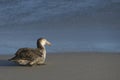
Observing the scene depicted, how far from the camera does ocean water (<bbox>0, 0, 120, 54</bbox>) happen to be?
12.7 metres

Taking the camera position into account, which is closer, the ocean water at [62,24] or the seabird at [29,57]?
the seabird at [29,57]

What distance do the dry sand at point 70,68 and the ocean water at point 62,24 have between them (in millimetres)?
728

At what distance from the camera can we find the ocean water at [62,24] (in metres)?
12.7

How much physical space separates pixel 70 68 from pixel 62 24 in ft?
17.5

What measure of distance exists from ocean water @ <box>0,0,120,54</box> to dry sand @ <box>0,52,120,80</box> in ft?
2.39

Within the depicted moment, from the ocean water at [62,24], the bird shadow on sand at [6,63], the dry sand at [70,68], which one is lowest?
the dry sand at [70,68]

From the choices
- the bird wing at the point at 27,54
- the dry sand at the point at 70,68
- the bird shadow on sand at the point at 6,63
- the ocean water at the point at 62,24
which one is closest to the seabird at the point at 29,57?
the bird wing at the point at 27,54

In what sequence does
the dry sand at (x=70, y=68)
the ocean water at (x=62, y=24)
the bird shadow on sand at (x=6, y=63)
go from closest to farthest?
the dry sand at (x=70, y=68) → the bird shadow on sand at (x=6, y=63) → the ocean water at (x=62, y=24)

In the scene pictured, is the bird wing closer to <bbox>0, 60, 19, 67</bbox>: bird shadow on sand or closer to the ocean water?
<bbox>0, 60, 19, 67</bbox>: bird shadow on sand

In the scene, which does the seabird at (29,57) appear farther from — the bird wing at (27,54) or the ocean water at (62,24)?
the ocean water at (62,24)

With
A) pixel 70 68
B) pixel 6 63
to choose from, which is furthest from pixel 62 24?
pixel 70 68

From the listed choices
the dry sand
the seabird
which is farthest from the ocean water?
the seabird

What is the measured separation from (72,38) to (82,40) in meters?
0.40

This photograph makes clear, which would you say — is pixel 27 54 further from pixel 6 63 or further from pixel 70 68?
pixel 70 68
